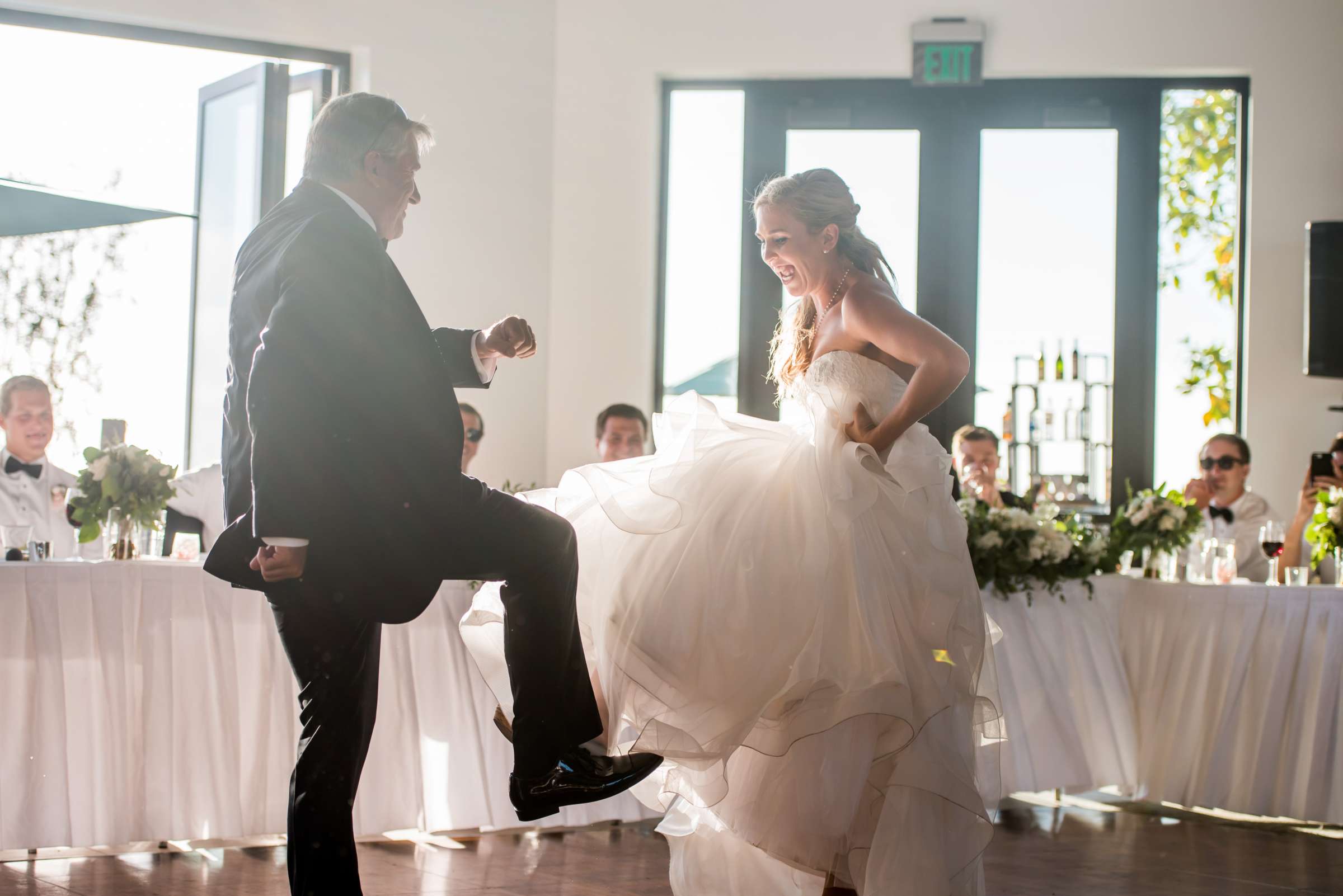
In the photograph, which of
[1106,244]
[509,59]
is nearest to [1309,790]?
[1106,244]

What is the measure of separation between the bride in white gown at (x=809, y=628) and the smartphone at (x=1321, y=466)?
3284mm

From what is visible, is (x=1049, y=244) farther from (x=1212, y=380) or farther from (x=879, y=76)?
(x=879, y=76)

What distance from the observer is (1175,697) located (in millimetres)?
4836

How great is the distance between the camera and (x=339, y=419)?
7.20ft

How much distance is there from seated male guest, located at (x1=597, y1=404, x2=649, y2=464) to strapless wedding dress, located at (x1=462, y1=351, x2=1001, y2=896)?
2650 mm

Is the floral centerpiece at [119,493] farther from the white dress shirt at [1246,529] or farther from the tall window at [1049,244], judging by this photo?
the white dress shirt at [1246,529]

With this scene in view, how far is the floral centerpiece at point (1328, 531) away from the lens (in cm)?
478

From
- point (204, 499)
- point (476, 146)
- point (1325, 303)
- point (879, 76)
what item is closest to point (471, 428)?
point (204, 499)

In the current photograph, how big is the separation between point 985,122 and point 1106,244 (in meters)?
0.96

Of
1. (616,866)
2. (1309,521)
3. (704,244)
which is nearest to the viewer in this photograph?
(616,866)

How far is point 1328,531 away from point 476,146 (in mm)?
4380

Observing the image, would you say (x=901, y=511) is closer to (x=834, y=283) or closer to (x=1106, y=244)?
(x=834, y=283)

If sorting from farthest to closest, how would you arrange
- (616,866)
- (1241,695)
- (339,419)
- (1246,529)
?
(1246,529) → (1241,695) → (616,866) → (339,419)

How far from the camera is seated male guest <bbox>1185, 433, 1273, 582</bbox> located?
5.93 metres
